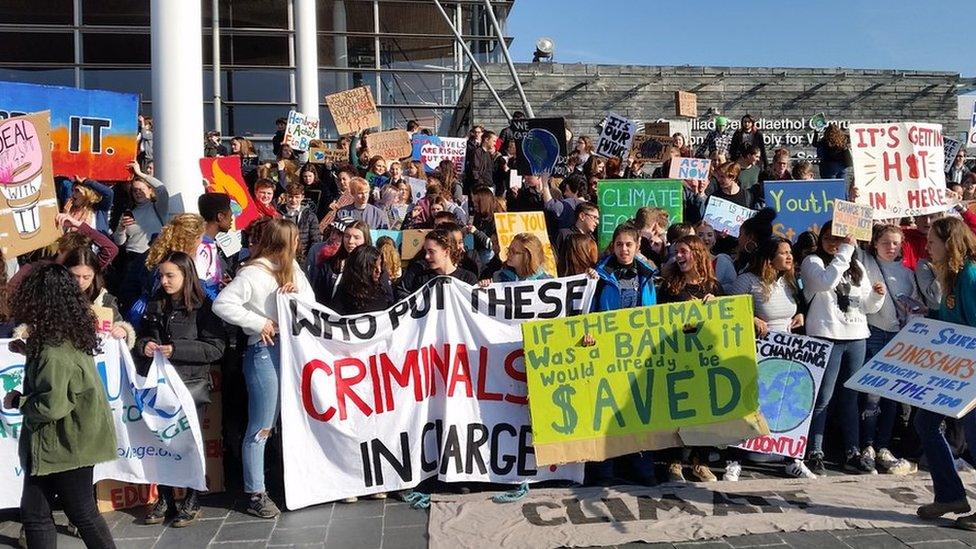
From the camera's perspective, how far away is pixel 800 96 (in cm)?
2075

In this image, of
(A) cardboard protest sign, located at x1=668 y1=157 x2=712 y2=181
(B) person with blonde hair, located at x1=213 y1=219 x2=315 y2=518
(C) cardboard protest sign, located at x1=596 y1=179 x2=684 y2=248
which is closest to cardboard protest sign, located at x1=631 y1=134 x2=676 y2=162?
(A) cardboard protest sign, located at x1=668 y1=157 x2=712 y2=181

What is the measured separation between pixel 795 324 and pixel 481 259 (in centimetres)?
295

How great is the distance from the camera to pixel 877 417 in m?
6.45

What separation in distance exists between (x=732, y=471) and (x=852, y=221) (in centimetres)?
187

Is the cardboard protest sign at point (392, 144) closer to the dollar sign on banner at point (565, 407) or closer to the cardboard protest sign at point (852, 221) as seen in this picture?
the cardboard protest sign at point (852, 221)

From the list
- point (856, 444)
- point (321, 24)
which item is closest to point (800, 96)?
point (321, 24)

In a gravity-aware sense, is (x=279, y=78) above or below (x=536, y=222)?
above

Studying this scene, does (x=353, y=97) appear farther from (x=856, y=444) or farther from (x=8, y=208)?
(x=856, y=444)

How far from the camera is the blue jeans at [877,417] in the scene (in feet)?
20.7

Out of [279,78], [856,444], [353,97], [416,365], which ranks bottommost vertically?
[856,444]

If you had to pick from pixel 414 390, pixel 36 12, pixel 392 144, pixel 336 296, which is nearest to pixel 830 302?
pixel 414 390

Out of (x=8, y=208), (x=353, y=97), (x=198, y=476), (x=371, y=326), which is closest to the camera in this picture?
(x=198, y=476)

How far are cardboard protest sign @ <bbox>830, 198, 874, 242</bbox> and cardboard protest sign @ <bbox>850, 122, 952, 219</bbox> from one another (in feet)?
3.78

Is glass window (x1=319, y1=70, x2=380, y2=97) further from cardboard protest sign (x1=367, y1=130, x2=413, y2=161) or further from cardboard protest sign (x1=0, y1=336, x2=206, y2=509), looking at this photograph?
cardboard protest sign (x1=0, y1=336, x2=206, y2=509)
